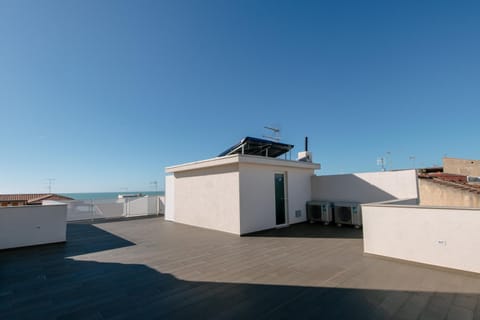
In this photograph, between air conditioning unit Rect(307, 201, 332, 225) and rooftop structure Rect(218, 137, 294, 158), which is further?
rooftop structure Rect(218, 137, 294, 158)

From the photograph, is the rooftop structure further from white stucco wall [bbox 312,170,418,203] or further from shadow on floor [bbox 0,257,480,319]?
shadow on floor [bbox 0,257,480,319]

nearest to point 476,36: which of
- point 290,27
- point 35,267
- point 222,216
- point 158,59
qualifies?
point 290,27

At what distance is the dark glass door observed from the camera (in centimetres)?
693

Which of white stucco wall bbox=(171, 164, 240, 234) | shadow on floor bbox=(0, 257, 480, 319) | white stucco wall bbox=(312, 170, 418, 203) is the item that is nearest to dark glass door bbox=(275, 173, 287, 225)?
white stucco wall bbox=(171, 164, 240, 234)

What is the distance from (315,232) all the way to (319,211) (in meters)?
1.60

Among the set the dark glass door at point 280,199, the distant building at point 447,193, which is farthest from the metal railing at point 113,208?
the distant building at point 447,193

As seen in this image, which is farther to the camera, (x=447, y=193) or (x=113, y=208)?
(x=113, y=208)

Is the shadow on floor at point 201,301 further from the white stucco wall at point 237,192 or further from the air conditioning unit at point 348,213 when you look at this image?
the air conditioning unit at point 348,213

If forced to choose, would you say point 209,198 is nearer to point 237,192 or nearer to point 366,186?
point 237,192

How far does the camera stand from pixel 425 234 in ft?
10.5

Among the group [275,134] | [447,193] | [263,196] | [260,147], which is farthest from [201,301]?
[447,193]

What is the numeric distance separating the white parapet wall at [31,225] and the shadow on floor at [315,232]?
5.40 meters

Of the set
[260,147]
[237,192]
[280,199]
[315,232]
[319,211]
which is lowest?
[315,232]

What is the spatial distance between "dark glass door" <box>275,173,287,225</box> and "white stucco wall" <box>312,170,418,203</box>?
1854mm
